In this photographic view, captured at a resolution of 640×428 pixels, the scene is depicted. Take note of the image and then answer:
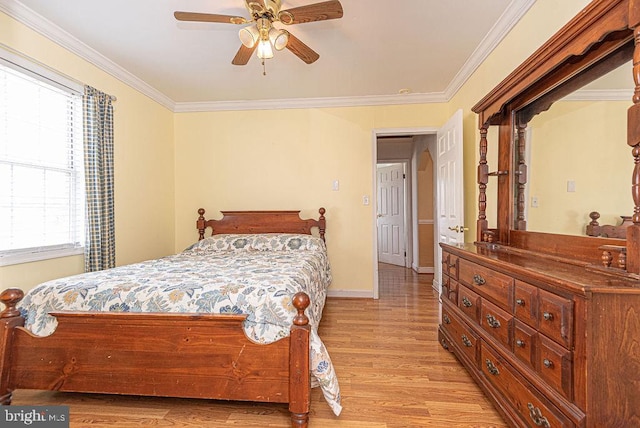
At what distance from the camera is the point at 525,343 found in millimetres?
1304

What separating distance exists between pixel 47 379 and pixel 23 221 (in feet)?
3.86

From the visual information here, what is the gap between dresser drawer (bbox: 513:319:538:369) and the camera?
1250mm

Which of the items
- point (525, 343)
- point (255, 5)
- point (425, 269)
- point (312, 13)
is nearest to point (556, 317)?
point (525, 343)

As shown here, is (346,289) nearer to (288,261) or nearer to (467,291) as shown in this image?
(288,261)

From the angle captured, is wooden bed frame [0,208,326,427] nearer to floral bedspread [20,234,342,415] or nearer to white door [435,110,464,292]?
floral bedspread [20,234,342,415]

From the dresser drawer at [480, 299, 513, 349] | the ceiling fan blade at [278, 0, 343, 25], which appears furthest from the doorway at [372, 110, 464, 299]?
the ceiling fan blade at [278, 0, 343, 25]

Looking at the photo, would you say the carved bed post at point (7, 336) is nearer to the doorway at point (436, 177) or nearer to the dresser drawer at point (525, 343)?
the dresser drawer at point (525, 343)

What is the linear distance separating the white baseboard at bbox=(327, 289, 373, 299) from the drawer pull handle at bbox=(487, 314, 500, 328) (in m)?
2.17

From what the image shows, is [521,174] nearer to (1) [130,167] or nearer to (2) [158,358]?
(2) [158,358]

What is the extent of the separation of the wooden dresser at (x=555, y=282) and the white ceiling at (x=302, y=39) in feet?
2.43

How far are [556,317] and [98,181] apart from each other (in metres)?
3.16

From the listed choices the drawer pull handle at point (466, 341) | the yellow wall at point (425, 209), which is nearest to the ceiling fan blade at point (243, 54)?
the drawer pull handle at point (466, 341)

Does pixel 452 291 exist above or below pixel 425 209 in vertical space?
below

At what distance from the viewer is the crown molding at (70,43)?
2051 millimetres
